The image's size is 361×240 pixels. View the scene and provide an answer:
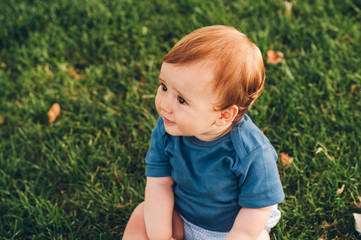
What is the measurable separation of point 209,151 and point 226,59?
436 millimetres

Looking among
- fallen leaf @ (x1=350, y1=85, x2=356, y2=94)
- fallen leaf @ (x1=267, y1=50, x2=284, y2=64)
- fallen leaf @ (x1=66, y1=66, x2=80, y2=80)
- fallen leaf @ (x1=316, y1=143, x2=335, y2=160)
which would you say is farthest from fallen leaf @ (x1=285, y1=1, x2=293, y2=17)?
fallen leaf @ (x1=66, y1=66, x2=80, y2=80)

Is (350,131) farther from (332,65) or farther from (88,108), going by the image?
(88,108)

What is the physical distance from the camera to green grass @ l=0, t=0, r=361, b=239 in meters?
2.30

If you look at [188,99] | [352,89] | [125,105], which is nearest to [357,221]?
[352,89]

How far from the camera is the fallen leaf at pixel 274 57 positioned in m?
2.97

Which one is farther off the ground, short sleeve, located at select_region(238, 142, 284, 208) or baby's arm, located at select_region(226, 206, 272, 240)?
short sleeve, located at select_region(238, 142, 284, 208)

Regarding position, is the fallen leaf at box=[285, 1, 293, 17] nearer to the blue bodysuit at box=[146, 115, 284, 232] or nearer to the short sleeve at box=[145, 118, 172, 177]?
the blue bodysuit at box=[146, 115, 284, 232]

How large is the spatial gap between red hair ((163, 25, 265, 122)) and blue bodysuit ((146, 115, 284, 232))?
0.73ft

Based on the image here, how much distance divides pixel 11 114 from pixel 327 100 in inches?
88.4

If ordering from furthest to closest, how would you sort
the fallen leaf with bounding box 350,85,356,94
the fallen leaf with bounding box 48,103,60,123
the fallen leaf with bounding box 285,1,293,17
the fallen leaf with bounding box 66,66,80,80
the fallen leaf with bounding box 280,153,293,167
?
the fallen leaf with bounding box 285,1,293,17, the fallen leaf with bounding box 66,66,80,80, the fallen leaf with bounding box 48,103,60,123, the fallen leaf with bounding box 350,85,356,94, the fallen leaf with bounding box 280,153,293,167

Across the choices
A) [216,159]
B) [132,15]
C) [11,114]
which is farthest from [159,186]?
[132,15]

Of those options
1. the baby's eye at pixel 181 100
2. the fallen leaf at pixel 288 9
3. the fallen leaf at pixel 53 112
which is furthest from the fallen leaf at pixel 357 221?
the fallen leaf at pixel 53 112

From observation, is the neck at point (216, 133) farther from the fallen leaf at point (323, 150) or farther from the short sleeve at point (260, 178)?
the fallen leaf at point (323, 150)

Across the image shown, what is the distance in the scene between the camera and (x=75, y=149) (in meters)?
2.64
